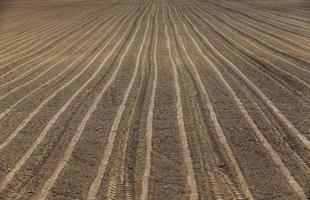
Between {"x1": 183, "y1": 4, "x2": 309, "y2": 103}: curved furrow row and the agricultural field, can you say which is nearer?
the agricultural field

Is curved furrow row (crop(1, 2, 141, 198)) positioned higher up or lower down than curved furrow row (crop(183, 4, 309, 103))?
higher up

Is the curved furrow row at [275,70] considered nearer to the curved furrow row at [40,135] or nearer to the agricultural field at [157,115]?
the agricultural field at [157,115]

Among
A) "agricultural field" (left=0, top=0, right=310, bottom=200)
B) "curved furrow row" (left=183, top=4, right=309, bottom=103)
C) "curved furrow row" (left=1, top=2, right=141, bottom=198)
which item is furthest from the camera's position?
"curved furrow row" (left=183, top=4, right=309, bottom=103)

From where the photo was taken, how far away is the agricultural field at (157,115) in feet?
20.8

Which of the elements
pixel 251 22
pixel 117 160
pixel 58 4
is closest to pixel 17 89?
pixel 117 160

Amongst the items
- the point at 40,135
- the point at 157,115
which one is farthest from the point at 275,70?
the point at 40,135

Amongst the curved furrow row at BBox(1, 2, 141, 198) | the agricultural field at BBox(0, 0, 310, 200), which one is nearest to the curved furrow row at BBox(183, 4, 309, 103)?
the agricultural field at BBox(0, 0, 310, 200)

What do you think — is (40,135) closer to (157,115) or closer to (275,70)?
(157,115)

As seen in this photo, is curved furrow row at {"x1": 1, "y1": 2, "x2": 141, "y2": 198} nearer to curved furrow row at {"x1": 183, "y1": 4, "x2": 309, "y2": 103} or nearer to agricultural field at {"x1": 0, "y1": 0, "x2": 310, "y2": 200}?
agricultural field at {"x1": 0, "y1": 0, "x2": 310, "y2": 200}

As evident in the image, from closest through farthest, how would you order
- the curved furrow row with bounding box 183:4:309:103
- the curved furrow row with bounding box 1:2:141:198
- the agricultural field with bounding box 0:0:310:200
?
the agricultural field with bounding box 0:0:310:200 → the curved furrow row with bounding box 1:2:141:198 → the curved furrow row with bounding box 183:4:309:103

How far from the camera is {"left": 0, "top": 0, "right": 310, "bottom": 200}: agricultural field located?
635 cm

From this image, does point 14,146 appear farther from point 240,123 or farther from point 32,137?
point 240,123

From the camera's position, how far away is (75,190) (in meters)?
6.20

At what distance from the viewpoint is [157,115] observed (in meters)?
8.86
